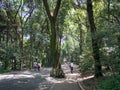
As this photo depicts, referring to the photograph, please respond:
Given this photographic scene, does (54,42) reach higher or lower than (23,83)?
higher

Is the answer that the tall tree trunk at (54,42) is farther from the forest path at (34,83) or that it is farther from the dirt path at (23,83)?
the dirt path at (23,83)

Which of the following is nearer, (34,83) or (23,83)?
(23,83)

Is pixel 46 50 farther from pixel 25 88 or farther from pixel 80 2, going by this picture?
pixel 25 88

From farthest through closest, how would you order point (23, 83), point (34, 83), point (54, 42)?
point (54, 42) → point (34, 83) → point (23, 83)

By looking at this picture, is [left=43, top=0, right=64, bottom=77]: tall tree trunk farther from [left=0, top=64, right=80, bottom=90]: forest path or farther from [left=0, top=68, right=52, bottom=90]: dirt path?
[left=0, top=68, right=52, bottom=90]: dirt path

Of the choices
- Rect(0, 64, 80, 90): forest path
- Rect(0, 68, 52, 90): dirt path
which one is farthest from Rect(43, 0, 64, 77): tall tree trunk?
Rect(0, 68, 52, 90): dirt path

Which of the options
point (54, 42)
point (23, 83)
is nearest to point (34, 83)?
point (23, 83)

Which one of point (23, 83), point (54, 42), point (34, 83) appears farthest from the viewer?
point (54, 42)

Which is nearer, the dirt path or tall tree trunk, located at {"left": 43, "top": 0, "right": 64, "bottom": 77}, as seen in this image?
the dirt path

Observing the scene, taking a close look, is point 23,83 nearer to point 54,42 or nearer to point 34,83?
point 34,83

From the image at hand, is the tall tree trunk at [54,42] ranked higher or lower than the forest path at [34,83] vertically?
higher

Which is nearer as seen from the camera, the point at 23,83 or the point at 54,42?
the point at 23,83

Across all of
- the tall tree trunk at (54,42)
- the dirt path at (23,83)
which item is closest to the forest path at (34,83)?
the dirt path at (23,83)

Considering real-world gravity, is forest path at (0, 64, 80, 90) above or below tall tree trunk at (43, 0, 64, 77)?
below
